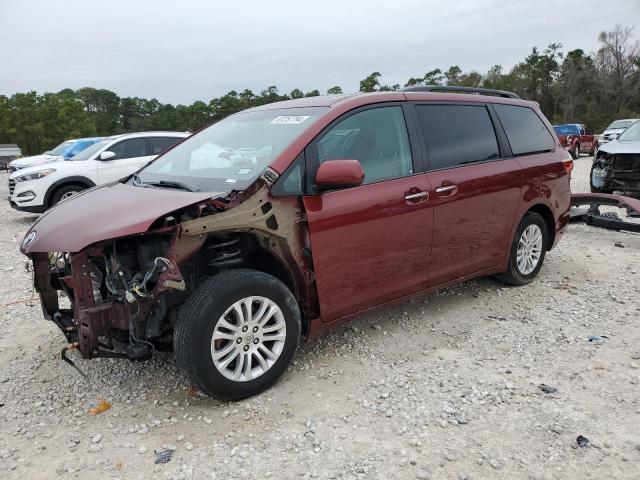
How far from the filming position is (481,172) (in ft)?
14.2

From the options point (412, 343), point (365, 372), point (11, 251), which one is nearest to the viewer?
point (365, 372)

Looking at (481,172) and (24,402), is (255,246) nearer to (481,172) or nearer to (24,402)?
(24,402)

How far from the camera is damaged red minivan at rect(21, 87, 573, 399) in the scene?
2.91 m

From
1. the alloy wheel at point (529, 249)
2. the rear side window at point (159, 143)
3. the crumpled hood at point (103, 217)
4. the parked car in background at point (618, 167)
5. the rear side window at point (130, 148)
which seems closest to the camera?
the crumpled hood at point (103, 217)

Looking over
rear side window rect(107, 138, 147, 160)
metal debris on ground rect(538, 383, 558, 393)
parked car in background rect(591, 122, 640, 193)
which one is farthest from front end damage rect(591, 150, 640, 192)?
rear side window rect(107, 138, 147, 160)

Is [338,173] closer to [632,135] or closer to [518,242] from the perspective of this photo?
[518,242]

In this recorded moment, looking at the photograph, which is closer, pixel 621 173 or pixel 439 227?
pixel 439 227

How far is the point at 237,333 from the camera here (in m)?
3.04

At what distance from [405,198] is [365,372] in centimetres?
127

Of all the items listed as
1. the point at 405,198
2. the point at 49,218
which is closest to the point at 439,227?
the point at 405,198

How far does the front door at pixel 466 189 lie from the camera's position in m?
4.00

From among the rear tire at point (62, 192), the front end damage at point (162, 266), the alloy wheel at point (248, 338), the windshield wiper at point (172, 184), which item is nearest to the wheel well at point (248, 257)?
the front end damage at point (162, 266)

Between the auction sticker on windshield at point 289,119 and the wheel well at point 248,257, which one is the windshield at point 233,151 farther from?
the wheel well at point 248,257

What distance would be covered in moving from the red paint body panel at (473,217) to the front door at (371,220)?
0.59 ft
